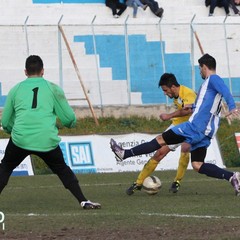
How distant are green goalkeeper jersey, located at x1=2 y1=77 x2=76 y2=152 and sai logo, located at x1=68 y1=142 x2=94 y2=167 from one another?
34.1ft

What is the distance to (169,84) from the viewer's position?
48.1ft

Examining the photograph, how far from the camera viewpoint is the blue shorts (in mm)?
13695

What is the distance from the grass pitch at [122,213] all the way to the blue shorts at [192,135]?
2.61 feet

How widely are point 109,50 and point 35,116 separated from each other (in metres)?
19.4

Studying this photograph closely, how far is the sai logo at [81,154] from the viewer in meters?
22.3

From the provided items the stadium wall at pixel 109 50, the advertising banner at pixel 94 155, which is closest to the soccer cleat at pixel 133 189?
the advertising banner at pixel 94 155

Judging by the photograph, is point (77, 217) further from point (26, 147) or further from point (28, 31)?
point (28, 31)

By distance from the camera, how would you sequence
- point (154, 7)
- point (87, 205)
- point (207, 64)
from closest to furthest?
point (87, 205)
point (207, 64)
point (154, 7)

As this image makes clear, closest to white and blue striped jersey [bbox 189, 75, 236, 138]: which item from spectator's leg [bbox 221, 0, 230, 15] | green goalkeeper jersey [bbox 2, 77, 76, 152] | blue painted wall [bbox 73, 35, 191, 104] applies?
green goalkeeper jersey [bbox 2, 77, 76, 152]

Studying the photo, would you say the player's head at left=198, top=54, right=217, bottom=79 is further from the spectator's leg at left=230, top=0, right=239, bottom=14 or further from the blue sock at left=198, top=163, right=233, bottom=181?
the spectator's leg at left=230, top=0, right=239, bottom=14

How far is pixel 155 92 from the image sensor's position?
3098cm

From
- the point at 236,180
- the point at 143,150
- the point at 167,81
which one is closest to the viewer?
the point at 236,180

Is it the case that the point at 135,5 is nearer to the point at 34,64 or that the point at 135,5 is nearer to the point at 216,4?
the point at 216,4

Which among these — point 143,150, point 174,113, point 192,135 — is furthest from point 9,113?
point 174,113
